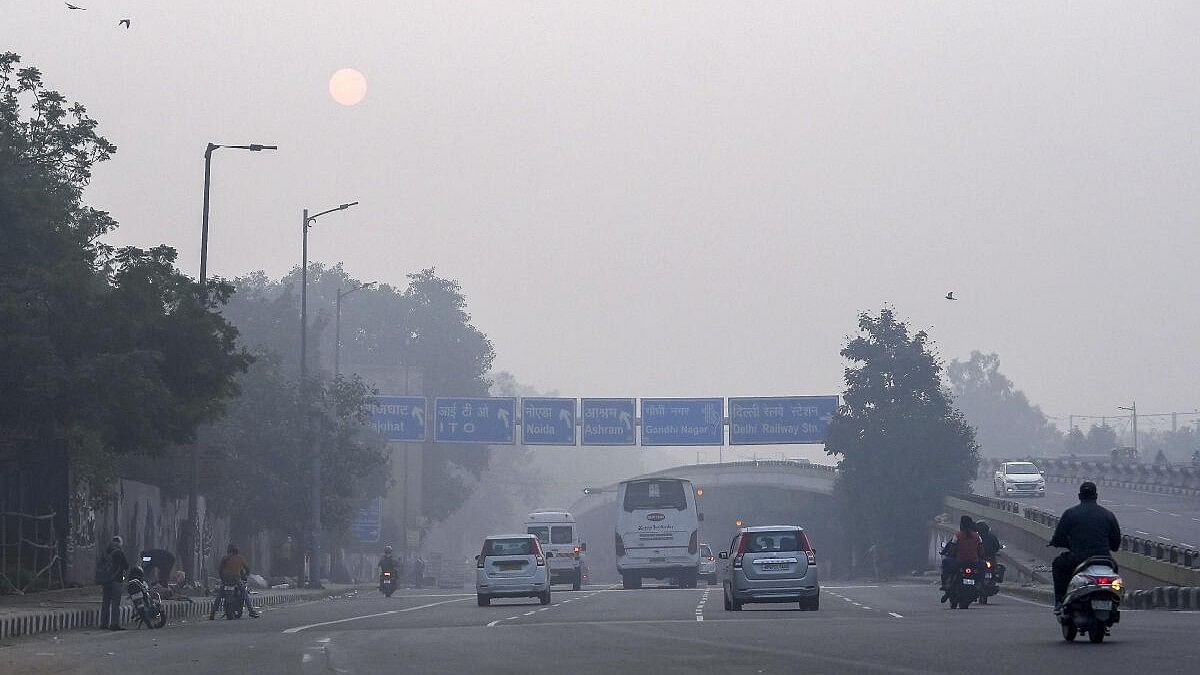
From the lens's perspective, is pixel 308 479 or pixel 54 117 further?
pixel 308 479

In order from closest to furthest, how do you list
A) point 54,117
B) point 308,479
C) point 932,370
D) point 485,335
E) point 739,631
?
point 739,631
point 54,117
point 308,479
point 932,370
point 485,335

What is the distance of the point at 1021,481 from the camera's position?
295 feet

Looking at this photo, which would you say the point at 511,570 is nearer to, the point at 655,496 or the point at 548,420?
the point at 655,496

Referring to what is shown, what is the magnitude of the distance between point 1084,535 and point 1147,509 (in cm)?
6228

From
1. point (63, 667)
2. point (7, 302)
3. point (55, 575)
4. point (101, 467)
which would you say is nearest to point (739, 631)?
point (63, 667)

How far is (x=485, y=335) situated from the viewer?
15075 cm

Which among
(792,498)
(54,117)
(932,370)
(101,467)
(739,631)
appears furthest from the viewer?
(792,498)

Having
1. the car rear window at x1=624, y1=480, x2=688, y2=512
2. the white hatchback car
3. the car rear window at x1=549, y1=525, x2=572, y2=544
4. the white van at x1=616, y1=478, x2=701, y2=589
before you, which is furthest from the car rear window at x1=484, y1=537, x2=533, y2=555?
the car rear window at x1=549, y1=525, x2=572, y2=544

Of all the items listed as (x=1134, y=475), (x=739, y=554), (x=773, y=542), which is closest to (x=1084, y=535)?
(x=773, y=542)

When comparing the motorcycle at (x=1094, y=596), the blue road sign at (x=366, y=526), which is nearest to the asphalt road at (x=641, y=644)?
the motorcycle at (x=1094, y=596)

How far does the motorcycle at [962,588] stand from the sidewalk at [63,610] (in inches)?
638

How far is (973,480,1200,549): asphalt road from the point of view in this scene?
6000cm

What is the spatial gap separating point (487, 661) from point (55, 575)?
26.3 meters

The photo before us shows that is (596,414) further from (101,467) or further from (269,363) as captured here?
(101,467)
